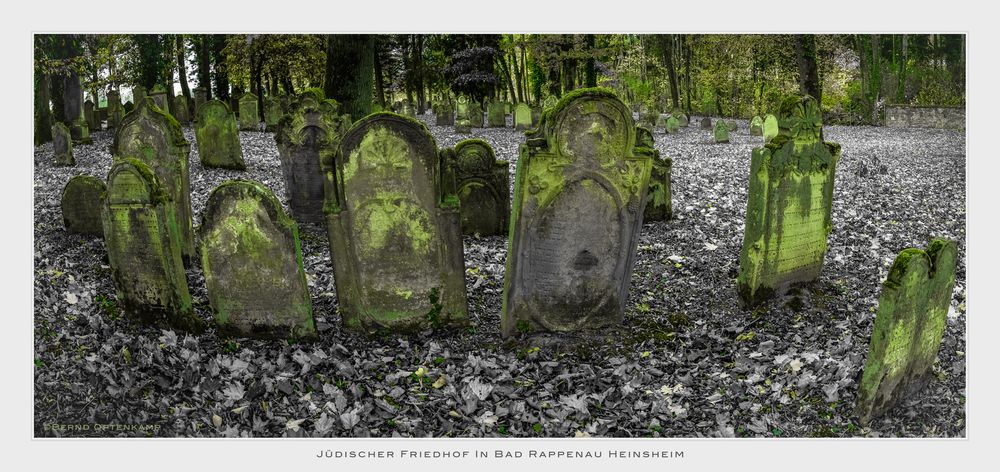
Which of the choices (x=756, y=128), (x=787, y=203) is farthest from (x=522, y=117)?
(x=787, y=203)

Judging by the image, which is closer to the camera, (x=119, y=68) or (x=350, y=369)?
(x=350, y=369)

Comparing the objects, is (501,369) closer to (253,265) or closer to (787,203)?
(253,265)

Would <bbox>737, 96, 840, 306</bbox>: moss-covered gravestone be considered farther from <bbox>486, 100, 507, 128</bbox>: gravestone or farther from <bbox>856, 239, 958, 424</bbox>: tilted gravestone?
<bbox>486, 100, 507, 128</bbox>: gravestone

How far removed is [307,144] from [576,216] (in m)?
5.08

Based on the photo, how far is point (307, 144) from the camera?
9.35 meters

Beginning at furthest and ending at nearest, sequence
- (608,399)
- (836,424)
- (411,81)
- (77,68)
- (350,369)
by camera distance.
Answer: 1. (411,81)
2. (77,68)
3. (350,369)
4. (608,399)
5. (836,424)

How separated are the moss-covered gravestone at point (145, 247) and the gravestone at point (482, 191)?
3.49 meters

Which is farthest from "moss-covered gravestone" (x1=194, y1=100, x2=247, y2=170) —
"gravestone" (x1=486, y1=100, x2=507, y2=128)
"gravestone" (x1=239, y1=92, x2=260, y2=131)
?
"gravestone" (x1=486, y1=100, x2=507, y2=128)

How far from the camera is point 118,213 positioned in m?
5.71

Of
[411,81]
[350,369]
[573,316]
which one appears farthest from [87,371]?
[411,81]

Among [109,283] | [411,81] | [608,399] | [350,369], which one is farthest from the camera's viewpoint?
[411,81]

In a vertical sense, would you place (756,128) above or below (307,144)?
above
